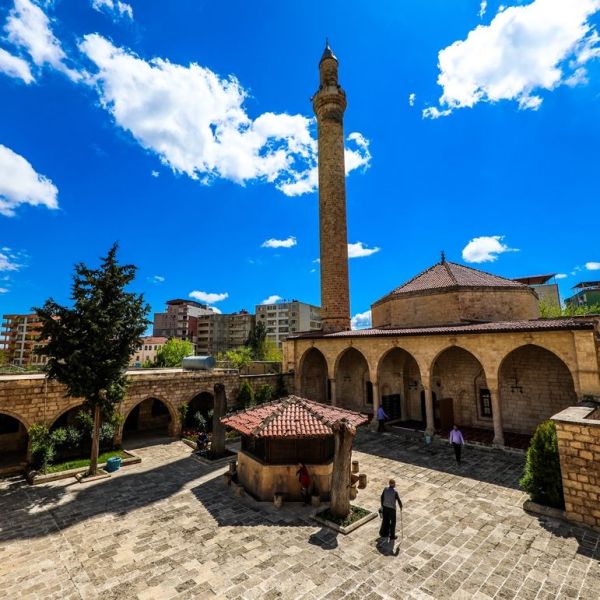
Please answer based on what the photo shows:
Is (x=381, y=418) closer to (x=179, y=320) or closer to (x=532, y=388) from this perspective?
(x=532, y=388)

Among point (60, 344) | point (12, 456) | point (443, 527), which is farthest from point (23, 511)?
point (443, 527)

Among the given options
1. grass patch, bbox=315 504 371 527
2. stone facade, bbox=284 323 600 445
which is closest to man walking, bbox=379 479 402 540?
grass patch, bbox=315 504 371 527

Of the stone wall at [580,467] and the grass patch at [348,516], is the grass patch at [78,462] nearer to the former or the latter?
the grass patch at [348,516]

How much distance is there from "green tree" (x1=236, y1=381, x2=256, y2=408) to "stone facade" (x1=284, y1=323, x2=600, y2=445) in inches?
166

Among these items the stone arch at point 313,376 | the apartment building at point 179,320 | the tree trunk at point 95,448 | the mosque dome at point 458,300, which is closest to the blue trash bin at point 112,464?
the tree trunk at point 95,448

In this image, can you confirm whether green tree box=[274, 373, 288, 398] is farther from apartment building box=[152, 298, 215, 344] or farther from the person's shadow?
apartment building box=[152, 298, 215, 344]

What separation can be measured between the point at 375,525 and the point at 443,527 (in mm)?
1581

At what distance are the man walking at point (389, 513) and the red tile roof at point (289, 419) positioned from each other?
2141 mm

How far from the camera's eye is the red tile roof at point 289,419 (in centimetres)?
934

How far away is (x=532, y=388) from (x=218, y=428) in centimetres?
1484

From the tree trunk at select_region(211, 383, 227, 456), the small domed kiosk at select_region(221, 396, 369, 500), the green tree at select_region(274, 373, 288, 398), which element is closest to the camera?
the small domed kiosk at select_region(221, 396, 369, 500)

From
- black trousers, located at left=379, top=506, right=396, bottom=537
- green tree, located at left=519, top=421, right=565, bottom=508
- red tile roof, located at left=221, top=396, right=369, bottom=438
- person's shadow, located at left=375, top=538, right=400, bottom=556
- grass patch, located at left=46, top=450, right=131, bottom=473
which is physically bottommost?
grass patch, located at left=46, top=450, right=131, bottom=473

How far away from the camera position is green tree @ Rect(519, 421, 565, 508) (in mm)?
8617

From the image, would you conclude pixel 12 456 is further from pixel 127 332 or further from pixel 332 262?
pixel 332 262
